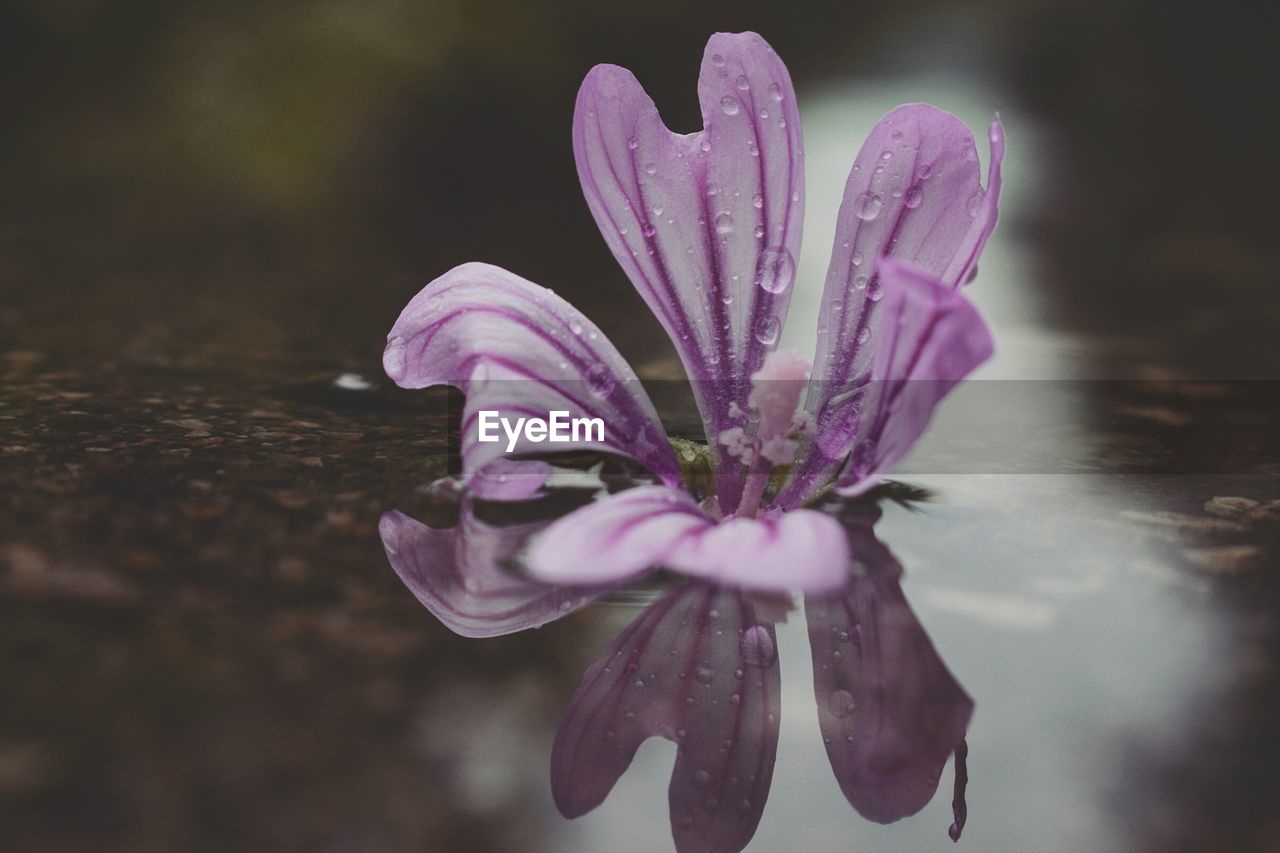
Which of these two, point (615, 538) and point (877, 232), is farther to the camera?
point (877, 232)

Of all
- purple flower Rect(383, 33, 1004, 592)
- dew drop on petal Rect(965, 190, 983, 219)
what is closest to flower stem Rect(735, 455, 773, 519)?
purple flower Rect(383, 33, 1004, 592)

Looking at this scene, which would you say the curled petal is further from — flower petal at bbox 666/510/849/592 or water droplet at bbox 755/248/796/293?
water droplet at bbox 755/248/796/293

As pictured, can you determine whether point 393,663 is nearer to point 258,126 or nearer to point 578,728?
point 578,728

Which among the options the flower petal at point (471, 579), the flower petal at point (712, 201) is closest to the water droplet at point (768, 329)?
the flower petal at point (712, 201)

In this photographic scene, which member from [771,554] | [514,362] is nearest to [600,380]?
[514,362]

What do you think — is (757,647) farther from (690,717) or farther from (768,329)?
(768,329)

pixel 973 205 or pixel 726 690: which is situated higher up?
pixel 973 205

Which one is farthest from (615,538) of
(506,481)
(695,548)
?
(506,481)

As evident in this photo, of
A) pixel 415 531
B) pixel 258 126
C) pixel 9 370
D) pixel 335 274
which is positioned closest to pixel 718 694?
pixel 415 531
